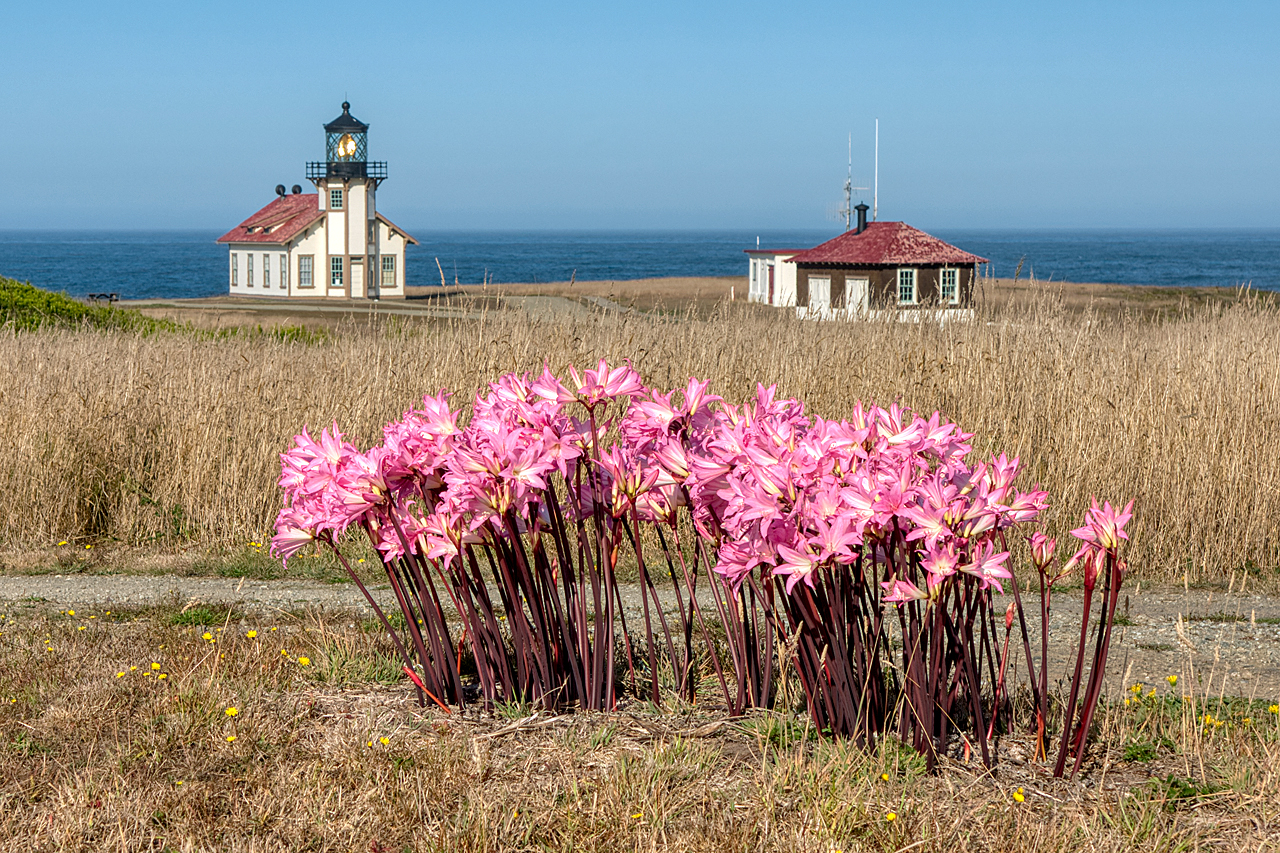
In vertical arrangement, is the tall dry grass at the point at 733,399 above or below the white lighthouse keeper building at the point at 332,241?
below

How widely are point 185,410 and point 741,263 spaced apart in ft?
431

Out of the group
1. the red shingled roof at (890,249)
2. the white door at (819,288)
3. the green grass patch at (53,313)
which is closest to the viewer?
the green grass patch at (53,313)

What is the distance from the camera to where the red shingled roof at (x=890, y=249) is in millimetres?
32375

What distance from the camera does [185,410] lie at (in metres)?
8.99

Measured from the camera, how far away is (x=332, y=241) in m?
45.5

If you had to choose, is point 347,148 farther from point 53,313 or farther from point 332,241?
point 53,313

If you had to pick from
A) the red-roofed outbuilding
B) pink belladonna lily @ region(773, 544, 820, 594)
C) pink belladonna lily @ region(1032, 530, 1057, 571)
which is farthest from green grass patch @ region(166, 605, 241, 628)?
the red-roofed outbuilding

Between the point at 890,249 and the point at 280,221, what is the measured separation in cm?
2582

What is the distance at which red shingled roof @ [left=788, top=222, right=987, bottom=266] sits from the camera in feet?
106

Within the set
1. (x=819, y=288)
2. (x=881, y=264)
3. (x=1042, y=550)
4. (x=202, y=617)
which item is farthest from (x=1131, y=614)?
Result: (x=819, y=288)

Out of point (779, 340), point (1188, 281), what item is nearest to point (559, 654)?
point (779, 340)

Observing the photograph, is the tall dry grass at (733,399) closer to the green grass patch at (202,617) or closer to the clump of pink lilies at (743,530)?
the green grass patch at (202,617)

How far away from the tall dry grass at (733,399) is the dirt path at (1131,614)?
42.5 inches

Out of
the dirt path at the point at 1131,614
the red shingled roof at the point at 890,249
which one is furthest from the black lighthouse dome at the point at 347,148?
the dirt path at the point at 1131,614
